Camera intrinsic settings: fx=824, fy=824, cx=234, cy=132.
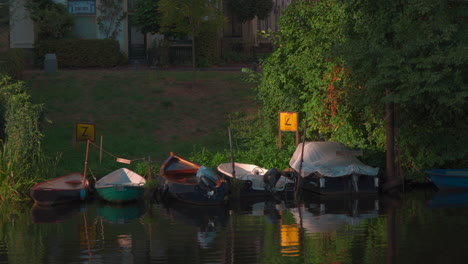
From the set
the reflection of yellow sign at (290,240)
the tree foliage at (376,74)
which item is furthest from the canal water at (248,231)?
the tree foliage at (376,74)

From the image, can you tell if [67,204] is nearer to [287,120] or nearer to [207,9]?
[287,120]

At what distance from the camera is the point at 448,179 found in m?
27.1

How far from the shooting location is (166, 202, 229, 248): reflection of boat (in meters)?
20.1

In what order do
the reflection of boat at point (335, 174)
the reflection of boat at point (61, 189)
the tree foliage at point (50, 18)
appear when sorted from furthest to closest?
the tree foliage at point (50, 18), the reflection of boat at point (335, 174), the reflection of boat at point (61, 189)

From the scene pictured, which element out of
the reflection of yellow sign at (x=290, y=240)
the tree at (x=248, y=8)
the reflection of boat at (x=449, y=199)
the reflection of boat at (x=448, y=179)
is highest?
the tree at (x=248, y=8)

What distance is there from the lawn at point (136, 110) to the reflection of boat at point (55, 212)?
104 inches

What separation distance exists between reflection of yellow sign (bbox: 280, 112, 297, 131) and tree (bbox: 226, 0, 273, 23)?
24.0 metres

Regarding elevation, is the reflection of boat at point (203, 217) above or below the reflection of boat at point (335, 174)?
below

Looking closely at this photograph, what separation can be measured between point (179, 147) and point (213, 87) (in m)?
8.45

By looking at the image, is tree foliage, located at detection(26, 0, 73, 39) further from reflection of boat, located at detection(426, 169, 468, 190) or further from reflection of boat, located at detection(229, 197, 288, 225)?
reflection of boat, located at detection(426, 169, 468, 190)

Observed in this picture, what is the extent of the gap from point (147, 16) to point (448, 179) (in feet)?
80.1

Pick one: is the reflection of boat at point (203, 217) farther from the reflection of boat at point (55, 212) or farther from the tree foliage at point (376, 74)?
the tree foliage at point (376, 74)

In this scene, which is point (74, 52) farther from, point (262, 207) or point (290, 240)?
point (290, 240)

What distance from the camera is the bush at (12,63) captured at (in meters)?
34.6
